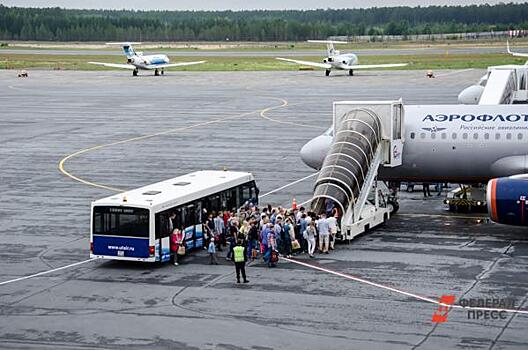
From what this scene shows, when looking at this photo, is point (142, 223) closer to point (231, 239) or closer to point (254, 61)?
point (231, 239)

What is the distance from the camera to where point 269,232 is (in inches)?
1383

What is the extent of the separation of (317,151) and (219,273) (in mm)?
13333

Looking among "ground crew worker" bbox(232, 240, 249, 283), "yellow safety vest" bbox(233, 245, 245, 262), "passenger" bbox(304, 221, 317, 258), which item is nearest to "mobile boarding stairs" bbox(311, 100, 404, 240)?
"passenger" bbox(304, 221, 317, 258)

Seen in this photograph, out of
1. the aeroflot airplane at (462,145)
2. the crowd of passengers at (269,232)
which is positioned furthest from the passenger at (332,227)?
the aeroflot airplane at (462,145)

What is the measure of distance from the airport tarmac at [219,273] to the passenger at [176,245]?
1.37ft

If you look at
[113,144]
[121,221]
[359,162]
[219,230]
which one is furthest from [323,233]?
[113,144]

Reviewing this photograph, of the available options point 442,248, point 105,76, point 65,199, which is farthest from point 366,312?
point 105,76

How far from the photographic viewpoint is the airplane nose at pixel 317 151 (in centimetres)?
4581

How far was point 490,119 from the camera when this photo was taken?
44.2 m

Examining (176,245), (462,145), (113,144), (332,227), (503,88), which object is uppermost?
(503,88)

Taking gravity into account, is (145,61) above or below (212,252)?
above

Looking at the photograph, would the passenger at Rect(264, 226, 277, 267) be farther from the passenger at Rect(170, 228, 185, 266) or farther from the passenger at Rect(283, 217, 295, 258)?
the passenger at Rect(170, 228, 185, 266)

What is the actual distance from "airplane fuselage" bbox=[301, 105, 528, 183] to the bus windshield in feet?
43.5

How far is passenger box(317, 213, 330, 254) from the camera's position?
36.8 m
